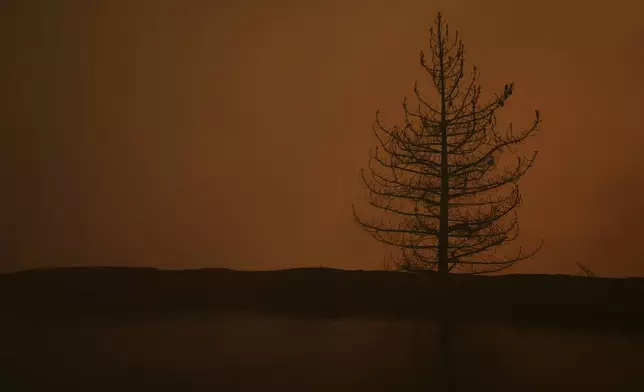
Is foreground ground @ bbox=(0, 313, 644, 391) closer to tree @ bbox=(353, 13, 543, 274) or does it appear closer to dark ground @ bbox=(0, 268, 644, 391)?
dark ground @ bbox=(0, 268, 644, 391)

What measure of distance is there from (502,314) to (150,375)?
64cm

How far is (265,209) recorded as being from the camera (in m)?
1.56

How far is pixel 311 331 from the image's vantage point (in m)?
0.89

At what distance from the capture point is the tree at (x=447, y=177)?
1499mm

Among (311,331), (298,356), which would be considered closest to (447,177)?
(311,331)

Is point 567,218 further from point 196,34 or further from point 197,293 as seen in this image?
point 196,34

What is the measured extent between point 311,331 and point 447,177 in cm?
80

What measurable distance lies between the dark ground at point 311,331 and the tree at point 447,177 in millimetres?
508

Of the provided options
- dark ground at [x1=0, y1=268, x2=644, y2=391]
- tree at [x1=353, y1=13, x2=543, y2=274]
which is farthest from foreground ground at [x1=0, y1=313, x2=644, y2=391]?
tree at [x1=353, y1=13, x2=543, y2=274]

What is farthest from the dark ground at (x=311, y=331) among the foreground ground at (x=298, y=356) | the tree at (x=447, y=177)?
the tree at (x=447, y=177)

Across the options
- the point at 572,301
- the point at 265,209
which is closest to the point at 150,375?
the point at 572,301

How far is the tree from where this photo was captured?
150cm

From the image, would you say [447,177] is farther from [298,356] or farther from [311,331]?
[298,356]

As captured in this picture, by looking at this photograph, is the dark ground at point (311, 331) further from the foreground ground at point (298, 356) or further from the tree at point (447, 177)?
the tree at point (447, 177)
